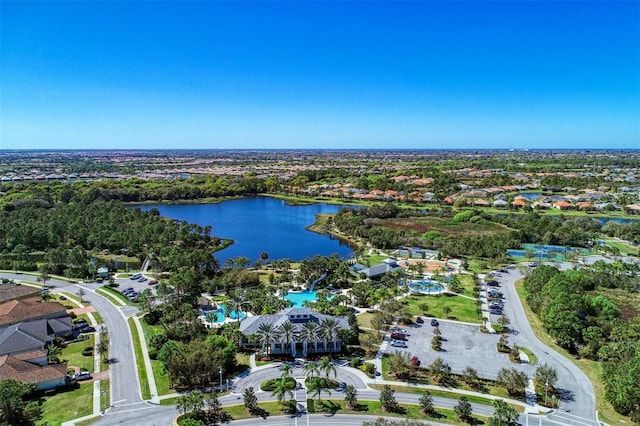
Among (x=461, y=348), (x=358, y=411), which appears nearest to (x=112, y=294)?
(x=358, y=411)

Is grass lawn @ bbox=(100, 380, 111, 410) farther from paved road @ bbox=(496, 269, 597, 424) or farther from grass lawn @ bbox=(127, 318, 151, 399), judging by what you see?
paved road @ bbox=(496, 269, 597, 424)

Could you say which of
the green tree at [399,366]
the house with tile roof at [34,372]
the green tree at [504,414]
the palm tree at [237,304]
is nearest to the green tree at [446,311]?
the green tree at [399,366]

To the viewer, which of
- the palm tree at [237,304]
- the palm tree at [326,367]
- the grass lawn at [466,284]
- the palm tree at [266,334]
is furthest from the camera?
the grass lawn at [466,284]

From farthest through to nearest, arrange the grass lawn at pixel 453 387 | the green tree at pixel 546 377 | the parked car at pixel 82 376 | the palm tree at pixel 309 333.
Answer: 1. the palm tree at pixel 309 333
2. the parked car at pixel 82 376
3. the grass lawn at pixel 453 387
4. the green tree at pixel 546 377

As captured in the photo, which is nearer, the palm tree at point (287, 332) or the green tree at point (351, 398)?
the green tree at point (351, 398)

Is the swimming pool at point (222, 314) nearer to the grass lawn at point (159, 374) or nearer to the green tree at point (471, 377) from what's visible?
the grass lawn at point (159, 374)

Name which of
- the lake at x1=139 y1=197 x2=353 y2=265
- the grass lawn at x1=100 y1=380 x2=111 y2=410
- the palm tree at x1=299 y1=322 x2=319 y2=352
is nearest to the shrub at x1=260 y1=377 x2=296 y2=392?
the palm tree at x1=299 y1=322 x2=319 y2=352
